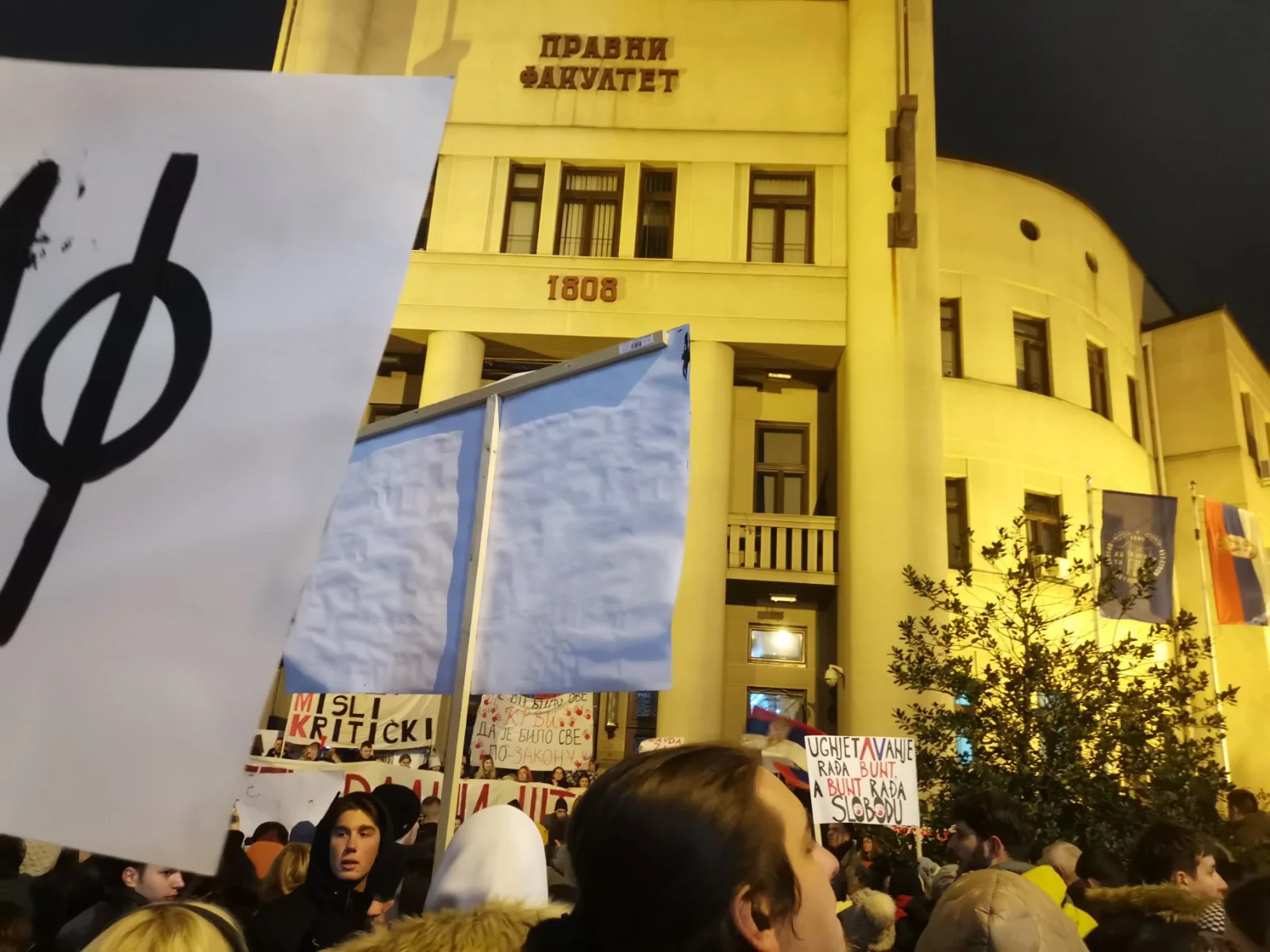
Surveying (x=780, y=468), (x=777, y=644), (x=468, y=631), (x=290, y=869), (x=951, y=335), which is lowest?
(x=290, y=869)

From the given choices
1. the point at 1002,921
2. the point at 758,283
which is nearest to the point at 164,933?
the point at 1002,921

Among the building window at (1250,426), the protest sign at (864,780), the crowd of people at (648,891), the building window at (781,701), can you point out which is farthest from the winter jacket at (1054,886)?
the building window at (1250,426)

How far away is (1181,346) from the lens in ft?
74.2

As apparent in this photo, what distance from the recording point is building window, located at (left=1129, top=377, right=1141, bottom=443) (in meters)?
21.6

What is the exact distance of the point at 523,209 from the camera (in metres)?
17.0

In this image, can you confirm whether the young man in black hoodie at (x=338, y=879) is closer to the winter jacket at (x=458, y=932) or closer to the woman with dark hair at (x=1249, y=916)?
the winter jacket at (x=458, y=932)

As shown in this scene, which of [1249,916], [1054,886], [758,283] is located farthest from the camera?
[758,283]

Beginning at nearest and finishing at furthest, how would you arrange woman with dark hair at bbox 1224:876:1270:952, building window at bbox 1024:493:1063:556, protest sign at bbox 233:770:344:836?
1. woman with dark hair at bbox 1224:876:1270:952
2. protest sign at bbox 233:770:344:836
3. building window at bbox 1024:493:1063:556

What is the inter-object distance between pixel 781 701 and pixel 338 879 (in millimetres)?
13239

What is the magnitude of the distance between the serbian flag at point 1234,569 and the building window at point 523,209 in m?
14.0

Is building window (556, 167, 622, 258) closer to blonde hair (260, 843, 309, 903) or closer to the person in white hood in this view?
blonde hair (260, 843, 309, 903)

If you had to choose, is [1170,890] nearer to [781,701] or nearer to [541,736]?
[541,736]

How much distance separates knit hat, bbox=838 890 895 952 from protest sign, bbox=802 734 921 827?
3.36 m

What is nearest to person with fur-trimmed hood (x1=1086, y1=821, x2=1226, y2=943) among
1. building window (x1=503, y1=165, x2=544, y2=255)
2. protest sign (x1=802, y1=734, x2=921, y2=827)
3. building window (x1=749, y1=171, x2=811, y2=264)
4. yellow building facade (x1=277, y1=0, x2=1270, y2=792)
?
protest sign (x1=802, y1=734, x2=921, y2=827)
